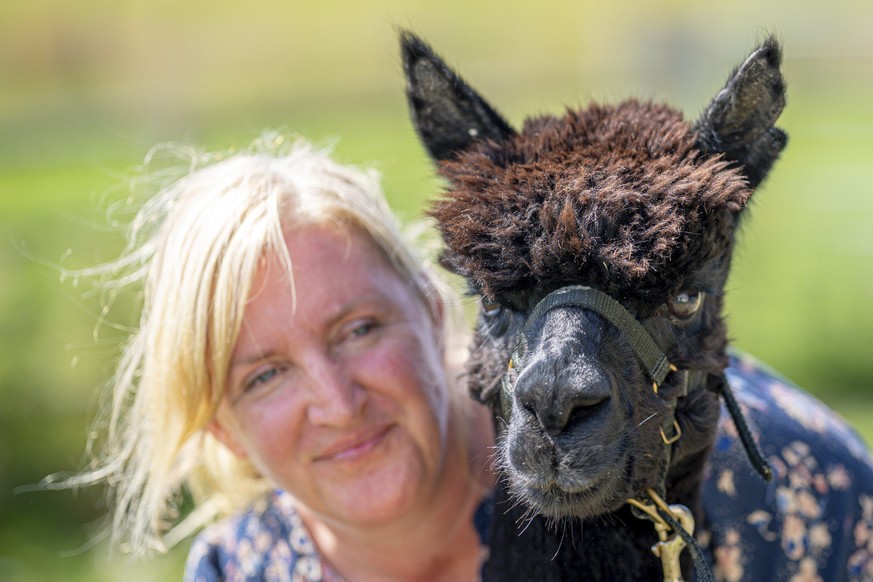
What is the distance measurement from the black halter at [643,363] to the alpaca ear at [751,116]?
0.44m

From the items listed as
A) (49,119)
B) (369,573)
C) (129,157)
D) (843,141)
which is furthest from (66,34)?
(369,573)

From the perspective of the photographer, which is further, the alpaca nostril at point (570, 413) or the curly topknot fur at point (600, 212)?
the curly topknot fur at point (600, 212)

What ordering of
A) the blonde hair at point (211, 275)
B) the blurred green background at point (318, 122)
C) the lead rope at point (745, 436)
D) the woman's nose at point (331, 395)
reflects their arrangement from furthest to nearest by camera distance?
the blurred green background at point (318, 122)
the blonde hair at point (211, 275)
the woman's nose at point (331, 395)
the lead rope at point (745, 436)

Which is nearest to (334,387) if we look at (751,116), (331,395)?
(331,395)

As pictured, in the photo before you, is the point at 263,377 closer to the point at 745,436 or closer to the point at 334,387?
the point at 334,387

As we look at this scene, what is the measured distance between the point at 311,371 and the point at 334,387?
8cm

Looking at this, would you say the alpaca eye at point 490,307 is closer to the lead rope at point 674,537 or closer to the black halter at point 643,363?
the black halter at point 643,363

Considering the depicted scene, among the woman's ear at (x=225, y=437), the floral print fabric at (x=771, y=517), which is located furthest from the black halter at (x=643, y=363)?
the woman's ear at (x=225, y=437)

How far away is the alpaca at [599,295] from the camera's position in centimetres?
195

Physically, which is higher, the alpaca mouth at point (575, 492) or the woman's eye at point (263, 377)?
the woman's eye at point (263, 377)

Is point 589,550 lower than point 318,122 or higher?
lower

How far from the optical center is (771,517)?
8.82 feet

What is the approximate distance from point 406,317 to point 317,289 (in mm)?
276

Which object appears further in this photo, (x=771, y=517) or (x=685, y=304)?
(x=771, y=517)
